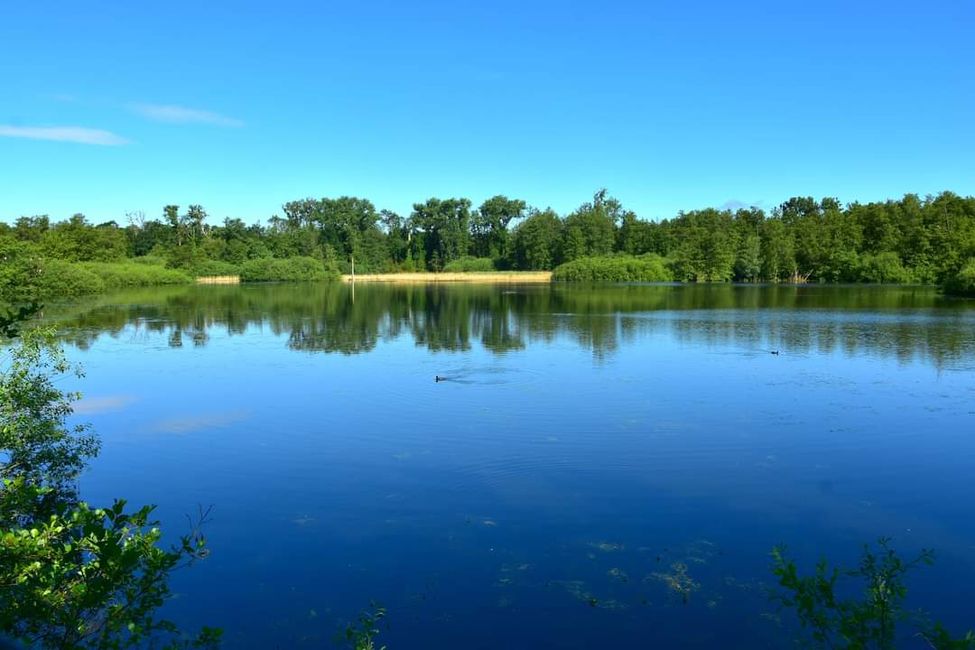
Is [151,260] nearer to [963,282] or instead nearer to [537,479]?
[963,282]

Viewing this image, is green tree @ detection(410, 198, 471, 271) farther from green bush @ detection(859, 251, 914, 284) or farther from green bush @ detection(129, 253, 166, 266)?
green bush @ detection(859, 251, 914, 284)

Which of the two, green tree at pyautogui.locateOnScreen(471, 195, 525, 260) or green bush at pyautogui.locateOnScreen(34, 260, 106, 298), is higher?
green tree at pyautogui.locateOnScreen(471, 195, 525, 260)

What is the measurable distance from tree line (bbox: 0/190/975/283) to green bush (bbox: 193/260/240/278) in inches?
6.5

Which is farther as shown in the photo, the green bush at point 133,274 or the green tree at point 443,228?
the green tree at point 443,228

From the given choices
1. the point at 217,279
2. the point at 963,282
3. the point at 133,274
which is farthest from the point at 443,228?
the point at 963,282

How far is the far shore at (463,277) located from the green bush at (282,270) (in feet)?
15.0

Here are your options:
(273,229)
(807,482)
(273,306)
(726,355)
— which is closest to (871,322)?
(726,355)

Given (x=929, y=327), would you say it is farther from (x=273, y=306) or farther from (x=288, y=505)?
(x=273, y=306)

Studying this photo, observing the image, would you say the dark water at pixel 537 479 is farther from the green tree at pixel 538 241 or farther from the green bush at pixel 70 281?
the green tree at pixel 538 241

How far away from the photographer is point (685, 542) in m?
7.38

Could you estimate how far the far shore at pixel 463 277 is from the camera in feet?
292

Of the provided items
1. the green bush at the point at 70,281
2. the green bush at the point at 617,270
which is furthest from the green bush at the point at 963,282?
the green bush at the point at 70,281

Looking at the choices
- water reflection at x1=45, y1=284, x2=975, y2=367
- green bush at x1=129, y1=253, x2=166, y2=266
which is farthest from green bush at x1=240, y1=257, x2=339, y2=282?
water reflection at x1=45, y1=284, x2=975, y2=367

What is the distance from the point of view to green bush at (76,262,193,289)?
6191cm
